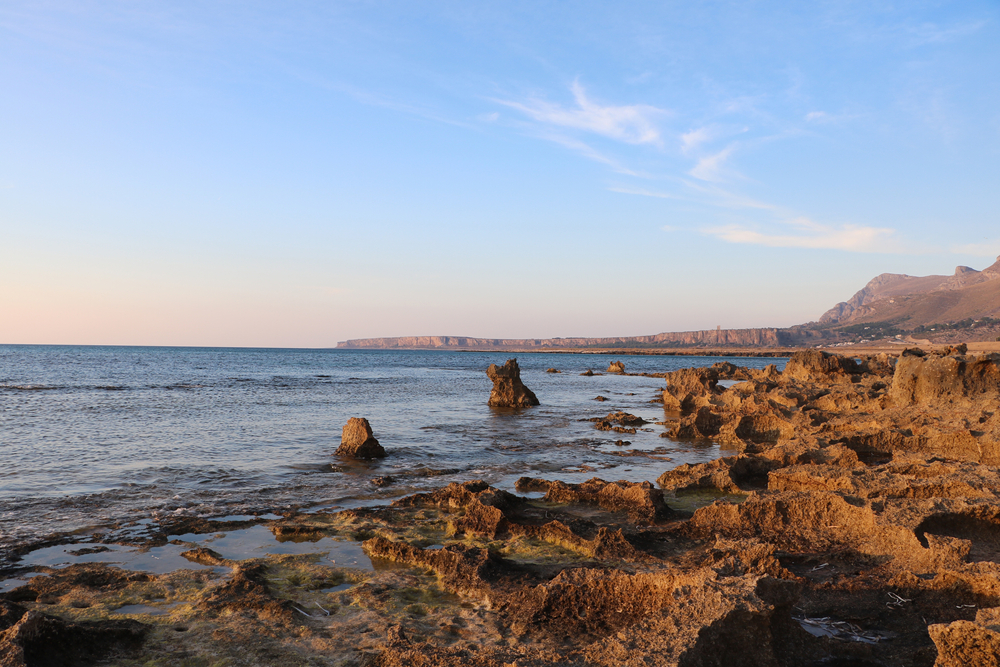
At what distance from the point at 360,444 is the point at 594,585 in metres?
8.37

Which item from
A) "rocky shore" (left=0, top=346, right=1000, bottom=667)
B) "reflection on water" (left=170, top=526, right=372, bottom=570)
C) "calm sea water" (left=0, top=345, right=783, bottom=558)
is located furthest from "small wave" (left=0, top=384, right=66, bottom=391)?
"reflection on water" (left=170, top=526, right=372, bottom=570)

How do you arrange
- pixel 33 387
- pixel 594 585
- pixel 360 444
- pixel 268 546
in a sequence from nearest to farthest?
pixel 594 585
pixel 268 546
pixel 360 444
pixel 33 387

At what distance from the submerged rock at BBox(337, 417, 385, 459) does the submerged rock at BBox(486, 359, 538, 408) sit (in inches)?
438

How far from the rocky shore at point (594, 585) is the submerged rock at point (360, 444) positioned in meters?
4.32

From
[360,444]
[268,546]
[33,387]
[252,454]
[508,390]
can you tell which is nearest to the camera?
[268,546]

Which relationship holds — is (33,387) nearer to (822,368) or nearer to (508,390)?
(508,390)

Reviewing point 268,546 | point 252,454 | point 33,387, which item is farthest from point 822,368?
point 33,387

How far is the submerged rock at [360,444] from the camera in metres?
12.0

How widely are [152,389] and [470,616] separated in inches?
→ 1205

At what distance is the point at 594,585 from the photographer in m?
4.36

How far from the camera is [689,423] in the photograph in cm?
1505

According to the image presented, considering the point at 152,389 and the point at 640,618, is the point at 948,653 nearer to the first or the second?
the point at 640,618

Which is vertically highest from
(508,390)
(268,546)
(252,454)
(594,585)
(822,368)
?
(822,368)

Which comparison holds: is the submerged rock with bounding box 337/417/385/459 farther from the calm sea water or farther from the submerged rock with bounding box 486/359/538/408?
the submerged rock with bounding box 486/359/538/408
